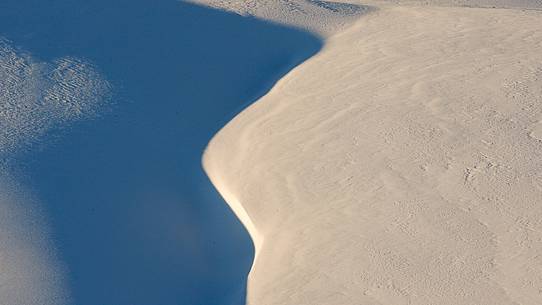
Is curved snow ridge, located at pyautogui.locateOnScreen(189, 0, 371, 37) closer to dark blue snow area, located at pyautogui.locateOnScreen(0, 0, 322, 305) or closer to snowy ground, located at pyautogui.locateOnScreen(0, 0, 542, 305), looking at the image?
snowy ground, located at pyautogui.locateOnScreen(0, 0, 542, 305)

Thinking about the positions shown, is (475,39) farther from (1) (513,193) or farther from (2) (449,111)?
(1) (513,193)

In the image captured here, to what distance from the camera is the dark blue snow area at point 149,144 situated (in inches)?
228

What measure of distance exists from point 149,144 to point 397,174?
2.57 metres

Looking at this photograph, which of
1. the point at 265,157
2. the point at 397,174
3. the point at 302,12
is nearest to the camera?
the point at 397,174

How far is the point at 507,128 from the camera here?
6.70 metres

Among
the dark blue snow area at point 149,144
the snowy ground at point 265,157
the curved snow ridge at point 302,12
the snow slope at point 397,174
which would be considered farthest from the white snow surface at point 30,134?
the curved snow ridge at point 302,12

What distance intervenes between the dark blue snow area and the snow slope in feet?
1.06

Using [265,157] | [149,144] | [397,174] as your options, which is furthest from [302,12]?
[397,174]

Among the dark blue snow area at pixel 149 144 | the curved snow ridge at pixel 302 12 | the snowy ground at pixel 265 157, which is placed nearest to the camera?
the snowy ground at pixel 265 157

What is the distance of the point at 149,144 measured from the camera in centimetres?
753

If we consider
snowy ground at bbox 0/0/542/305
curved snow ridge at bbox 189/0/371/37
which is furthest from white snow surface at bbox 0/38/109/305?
curved snow ridge at bbox 189/0/371/37

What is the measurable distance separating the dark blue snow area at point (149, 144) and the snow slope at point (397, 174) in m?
0.32

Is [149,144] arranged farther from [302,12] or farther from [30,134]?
[302,12]

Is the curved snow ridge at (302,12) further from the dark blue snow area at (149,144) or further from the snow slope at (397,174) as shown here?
the snow slope at (397,174)
